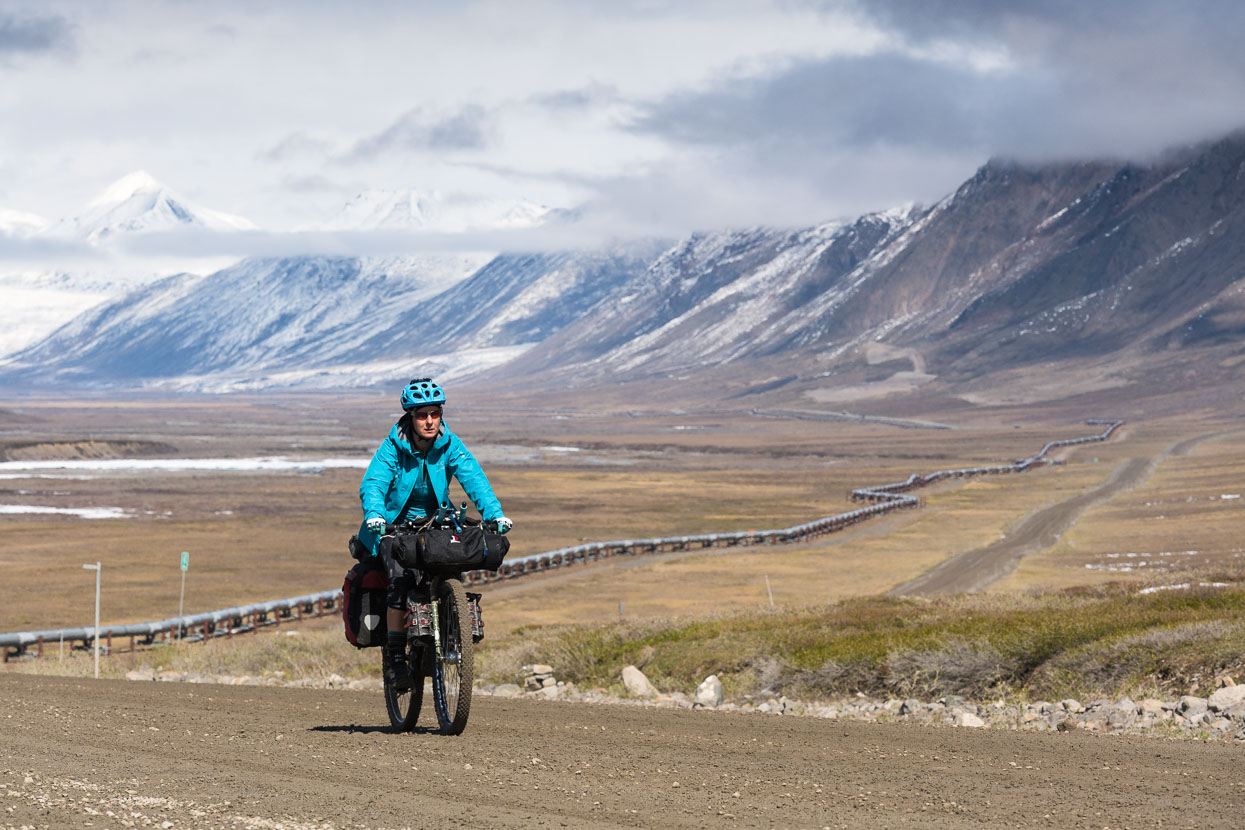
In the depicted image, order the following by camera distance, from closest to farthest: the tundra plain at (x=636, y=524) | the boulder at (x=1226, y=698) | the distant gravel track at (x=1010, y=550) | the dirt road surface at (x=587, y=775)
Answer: the dirt road surface at (x=587, y=775) → the boulder at (x=1226, y=698) → the distant gravel track at (x=1010, y=550) → the tundra plain at (x=636, y=524)

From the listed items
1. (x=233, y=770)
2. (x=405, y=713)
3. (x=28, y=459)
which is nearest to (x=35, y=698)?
(x=405, y=713)

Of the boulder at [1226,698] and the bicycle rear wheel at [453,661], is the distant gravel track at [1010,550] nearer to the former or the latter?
the boulder at [1226,698]

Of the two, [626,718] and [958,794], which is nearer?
[958,794]

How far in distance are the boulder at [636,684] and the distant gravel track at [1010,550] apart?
28657mm

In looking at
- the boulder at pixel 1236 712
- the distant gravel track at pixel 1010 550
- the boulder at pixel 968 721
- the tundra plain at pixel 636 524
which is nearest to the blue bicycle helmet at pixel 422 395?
the boulder at pixel 968 721

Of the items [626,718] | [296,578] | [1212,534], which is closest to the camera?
[626,718]

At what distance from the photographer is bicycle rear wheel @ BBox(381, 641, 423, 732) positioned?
40.7 ft

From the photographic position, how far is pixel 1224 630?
1761 centimetres

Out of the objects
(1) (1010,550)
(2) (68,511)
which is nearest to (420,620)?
(1) (1010,550)

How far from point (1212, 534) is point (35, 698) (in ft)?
207

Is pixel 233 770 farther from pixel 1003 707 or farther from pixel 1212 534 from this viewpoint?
pixel 1212 534

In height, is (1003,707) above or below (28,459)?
below

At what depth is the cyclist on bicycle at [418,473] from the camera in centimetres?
1159

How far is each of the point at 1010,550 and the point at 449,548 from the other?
58.5 meters
